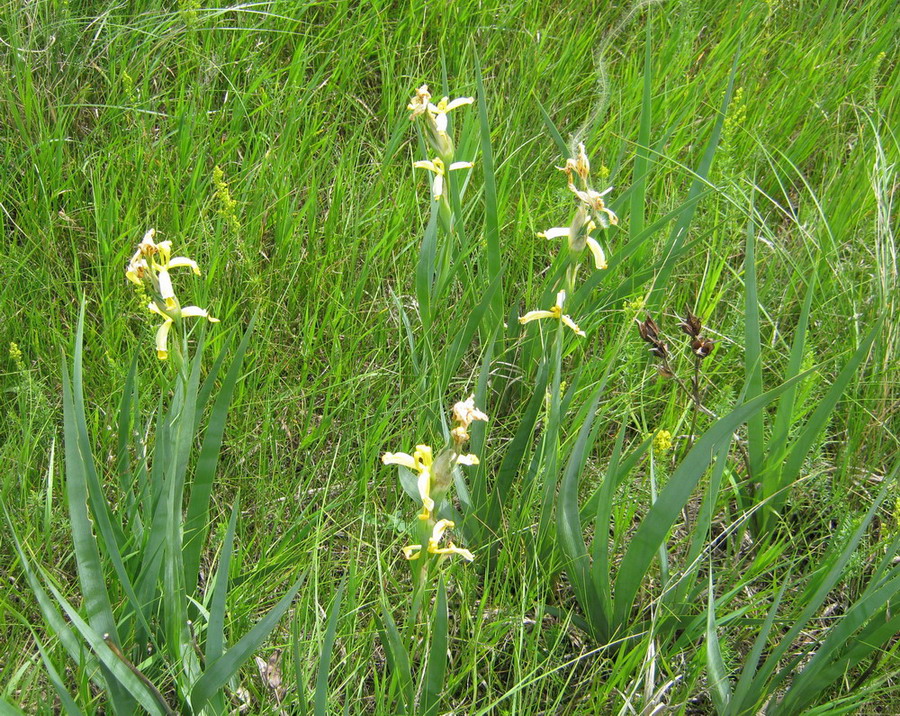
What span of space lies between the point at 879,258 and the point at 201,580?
1613mm

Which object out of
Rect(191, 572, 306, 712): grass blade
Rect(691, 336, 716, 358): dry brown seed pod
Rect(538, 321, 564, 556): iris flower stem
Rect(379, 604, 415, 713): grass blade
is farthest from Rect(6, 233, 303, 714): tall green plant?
Rect(691, 336, 716, 358): dry brown seed pod

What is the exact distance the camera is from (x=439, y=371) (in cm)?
158

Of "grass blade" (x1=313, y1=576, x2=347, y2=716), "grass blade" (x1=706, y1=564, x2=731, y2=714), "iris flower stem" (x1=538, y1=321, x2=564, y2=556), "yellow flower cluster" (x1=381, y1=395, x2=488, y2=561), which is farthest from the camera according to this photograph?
"iris flower stem" (x1=538, y1=321, x2=564, y2=556)

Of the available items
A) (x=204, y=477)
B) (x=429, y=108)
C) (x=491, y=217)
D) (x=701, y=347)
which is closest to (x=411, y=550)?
(x=204, y=477)

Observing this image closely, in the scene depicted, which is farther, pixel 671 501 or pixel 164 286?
pixel 671 501

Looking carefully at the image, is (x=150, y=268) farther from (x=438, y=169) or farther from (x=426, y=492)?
(x=438, y=169)

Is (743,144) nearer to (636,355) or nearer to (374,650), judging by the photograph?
(636,355)

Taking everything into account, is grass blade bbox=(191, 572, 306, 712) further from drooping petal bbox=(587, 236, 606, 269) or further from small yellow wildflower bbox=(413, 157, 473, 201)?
small yellow wildflower bbox=(413, 157, 473, 201)

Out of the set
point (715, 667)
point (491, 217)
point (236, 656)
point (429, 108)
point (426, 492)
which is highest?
point (429, 108)

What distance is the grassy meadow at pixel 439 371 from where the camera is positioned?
119cm

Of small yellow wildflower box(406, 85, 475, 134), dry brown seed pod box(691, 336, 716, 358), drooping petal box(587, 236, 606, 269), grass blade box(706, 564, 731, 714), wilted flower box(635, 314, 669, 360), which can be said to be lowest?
grass blade box(706, 564, 731, 714)

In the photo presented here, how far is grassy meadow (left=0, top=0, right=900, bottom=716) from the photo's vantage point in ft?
3.91

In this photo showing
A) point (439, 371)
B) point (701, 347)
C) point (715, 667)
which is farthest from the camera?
point (439, 371)

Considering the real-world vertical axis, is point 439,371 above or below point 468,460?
below
